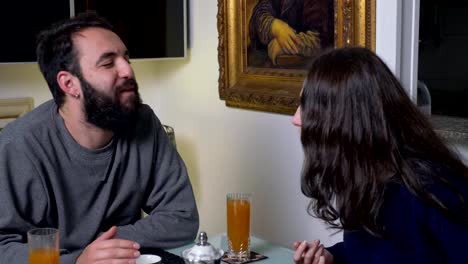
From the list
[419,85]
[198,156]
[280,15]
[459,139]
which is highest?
[280,15]

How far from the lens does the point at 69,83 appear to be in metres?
1.78

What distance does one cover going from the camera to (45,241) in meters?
1.30

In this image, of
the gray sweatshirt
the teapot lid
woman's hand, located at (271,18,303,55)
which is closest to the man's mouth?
the gray sweatshirt

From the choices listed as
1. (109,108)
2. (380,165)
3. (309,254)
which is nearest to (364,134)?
(380,165)

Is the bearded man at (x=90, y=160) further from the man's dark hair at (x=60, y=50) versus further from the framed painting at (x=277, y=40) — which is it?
the framed painting at (x=277, y=40)

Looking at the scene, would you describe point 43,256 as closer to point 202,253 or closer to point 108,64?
point 202,253

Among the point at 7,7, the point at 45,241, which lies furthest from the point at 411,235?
the point at 7,7

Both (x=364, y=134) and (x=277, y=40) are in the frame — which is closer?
(x=364, y=134)

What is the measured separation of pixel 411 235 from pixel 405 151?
0.52 feet

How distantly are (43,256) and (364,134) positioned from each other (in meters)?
0.69

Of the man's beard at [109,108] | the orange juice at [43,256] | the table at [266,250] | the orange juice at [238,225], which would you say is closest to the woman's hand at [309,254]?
the table at [266,250]

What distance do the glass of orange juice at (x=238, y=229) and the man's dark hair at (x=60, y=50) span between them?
575 millimetres

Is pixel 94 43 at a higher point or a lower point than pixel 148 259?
higher

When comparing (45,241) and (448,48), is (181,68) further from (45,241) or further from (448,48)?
(45,241)
